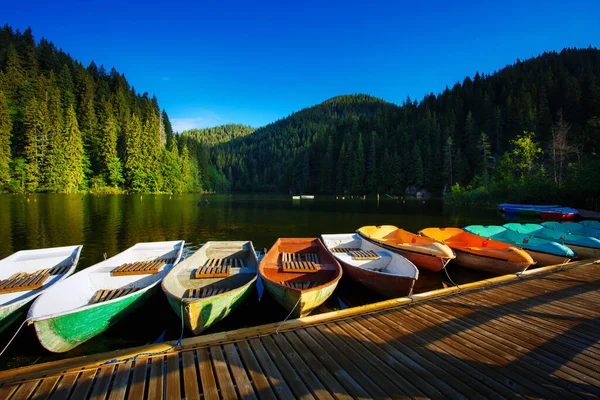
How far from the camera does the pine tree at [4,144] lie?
164 ft

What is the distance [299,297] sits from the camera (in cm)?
654

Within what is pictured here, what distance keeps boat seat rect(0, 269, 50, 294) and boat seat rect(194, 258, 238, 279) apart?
13.7ft

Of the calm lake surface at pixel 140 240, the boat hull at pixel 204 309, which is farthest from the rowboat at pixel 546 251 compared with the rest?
the boat hull at pixel 204 309

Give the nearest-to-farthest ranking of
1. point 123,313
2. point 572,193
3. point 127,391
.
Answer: point 127,391
point 123,313
point 572,193

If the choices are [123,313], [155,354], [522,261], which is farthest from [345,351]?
[522,261]

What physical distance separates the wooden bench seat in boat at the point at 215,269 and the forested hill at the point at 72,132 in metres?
64.6

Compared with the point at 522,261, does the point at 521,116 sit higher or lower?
higher

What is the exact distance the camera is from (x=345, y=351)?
4.45 m

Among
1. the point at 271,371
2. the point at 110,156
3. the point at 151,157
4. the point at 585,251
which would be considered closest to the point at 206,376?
the point at 271,371

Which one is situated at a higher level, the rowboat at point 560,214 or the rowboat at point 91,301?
the rowboat at point 91,301

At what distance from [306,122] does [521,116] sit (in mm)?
139176

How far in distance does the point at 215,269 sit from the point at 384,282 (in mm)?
5576

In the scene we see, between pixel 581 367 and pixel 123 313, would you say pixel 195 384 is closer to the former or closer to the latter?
pixel 123 313

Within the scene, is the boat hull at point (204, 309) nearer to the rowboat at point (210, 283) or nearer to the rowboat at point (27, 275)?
the rowboat at point (210, 283)
